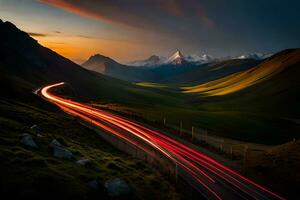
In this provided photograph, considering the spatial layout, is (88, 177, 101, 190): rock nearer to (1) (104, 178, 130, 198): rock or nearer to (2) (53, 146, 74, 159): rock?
(1) (104, 178, 130, 198): rock

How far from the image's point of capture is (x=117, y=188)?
90.0ft

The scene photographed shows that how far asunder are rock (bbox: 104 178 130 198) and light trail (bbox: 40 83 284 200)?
10514 mm

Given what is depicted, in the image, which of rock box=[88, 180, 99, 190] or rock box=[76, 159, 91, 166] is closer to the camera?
rock box=[88, 180, 99, 190]

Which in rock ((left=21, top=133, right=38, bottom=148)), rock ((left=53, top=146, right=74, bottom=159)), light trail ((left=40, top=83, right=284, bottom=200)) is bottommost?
light trail ((left=40, top=83, right=284, bottom=200))

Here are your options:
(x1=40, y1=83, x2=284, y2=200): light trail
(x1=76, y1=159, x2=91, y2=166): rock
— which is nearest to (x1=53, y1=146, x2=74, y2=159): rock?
(x1=76, y1=159, x2=91, y2=166): rock

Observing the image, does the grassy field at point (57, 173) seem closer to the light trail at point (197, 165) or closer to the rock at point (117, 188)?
the rock at point (117, 188)

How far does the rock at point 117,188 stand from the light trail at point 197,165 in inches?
414

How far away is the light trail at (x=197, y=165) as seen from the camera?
116 ft

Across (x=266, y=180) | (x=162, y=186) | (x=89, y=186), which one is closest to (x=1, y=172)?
(x=89, y=186)

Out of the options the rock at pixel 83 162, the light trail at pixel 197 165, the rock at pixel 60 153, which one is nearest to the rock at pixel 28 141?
the rock at pixel 60 153

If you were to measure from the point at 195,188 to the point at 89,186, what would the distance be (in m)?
14.1

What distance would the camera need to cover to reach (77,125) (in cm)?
5453

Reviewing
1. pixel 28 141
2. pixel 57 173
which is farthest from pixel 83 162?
pixel 28 141

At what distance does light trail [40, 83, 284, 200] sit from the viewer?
116 feet
